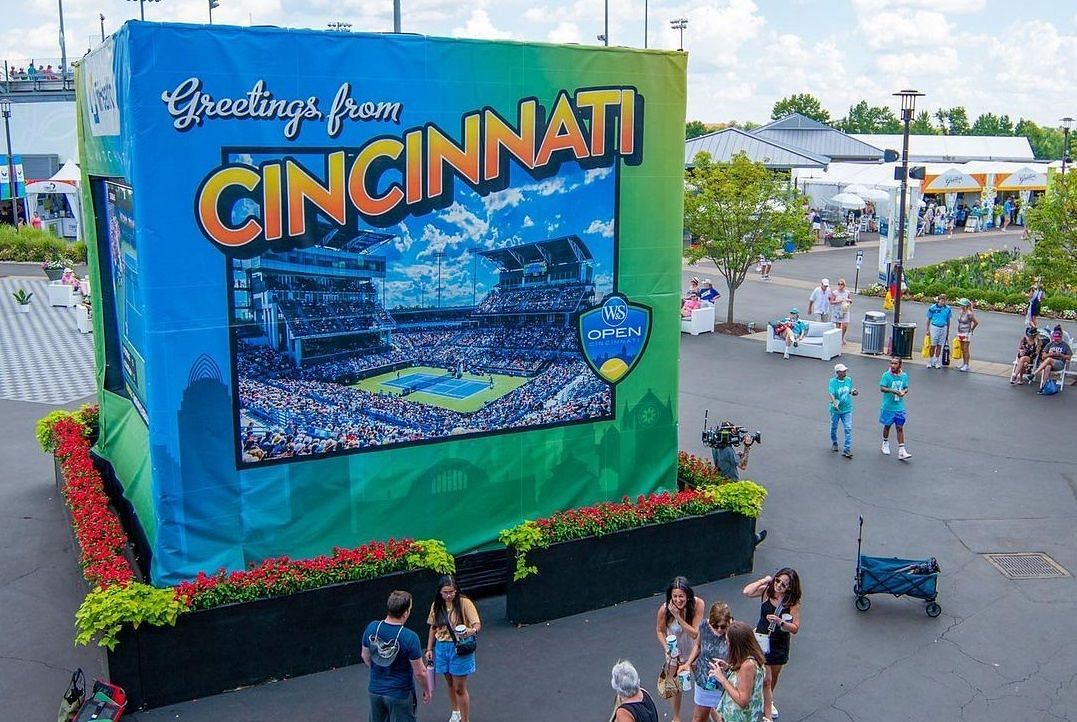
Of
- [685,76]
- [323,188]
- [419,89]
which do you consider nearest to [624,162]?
[685,76]

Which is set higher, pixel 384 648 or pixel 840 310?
pixel 840 310

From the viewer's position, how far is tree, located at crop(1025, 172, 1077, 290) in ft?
75.8

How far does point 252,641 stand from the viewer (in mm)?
9242

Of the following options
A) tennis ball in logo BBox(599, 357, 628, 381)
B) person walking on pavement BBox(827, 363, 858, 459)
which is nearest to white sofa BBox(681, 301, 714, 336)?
person walking on pavement BBox(827, 363, 858, 459)

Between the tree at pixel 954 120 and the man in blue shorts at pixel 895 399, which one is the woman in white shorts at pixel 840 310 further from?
the tree at pixel 954 120

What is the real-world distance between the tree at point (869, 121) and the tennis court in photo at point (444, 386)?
104 meters

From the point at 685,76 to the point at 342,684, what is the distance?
24.6ft

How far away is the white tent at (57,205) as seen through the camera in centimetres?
4241

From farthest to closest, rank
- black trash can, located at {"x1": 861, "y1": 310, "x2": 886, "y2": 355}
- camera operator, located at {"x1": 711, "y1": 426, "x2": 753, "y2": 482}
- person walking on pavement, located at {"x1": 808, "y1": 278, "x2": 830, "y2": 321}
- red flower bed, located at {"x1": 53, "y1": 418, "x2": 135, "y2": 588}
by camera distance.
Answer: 1. person walking on pavement, located at {"x1": 808, "y1": 278, "x2": 830, "y2": 321}
2. black trash can, located at {"x1": 861, "y1": 310, "x2": 886, "y2": 355}
3. camera operator, located at {"x1": 711, "y1": 426, "x2": 753, "y2": 482}
4. red flower bed, located at {"x1": 53, "y1": 418, "x2": 135, "y2": 588}

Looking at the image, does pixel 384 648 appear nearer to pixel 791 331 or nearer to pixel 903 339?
pixel 791 331

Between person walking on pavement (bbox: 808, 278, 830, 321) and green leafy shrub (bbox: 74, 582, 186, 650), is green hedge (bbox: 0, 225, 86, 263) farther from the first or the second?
green leafy shrub (bbox: 74, 582, 186, 650)

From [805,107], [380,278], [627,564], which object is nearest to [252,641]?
[380,278]

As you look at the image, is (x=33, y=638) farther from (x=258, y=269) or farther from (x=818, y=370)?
(x=818, y=370)

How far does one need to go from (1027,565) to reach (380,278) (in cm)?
830
